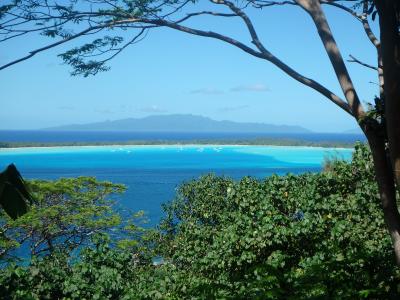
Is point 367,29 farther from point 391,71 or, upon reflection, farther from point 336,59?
point 391,71

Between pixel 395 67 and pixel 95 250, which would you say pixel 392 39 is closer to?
pixel 395 67

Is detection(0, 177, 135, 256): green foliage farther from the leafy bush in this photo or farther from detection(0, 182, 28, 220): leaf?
detection(0, 182, 28, 220): leaf

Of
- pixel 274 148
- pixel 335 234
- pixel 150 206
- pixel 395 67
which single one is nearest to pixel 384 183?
pixel 395 67

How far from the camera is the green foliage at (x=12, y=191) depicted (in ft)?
8.80

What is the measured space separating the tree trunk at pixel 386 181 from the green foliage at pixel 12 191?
2.02 metres

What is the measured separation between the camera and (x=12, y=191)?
2752mm

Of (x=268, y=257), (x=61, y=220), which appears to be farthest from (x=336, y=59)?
(x=61, y=220)

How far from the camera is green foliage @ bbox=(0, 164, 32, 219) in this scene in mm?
2684

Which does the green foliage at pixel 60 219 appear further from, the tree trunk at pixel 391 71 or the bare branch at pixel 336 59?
the tree trunk at pixel 391 71

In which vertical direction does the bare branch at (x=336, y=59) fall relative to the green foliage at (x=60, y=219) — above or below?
above

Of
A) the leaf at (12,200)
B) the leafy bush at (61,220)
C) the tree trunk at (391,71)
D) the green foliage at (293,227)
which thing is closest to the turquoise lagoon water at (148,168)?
the leafy bush at (61,220)

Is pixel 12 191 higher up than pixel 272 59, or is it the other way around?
pixel 272 59

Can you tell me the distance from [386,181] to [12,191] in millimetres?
2131

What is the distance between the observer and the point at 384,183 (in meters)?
2.56
